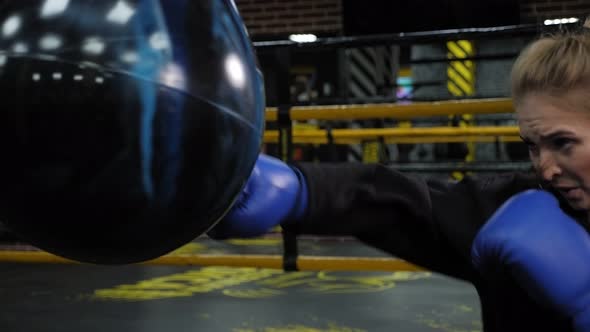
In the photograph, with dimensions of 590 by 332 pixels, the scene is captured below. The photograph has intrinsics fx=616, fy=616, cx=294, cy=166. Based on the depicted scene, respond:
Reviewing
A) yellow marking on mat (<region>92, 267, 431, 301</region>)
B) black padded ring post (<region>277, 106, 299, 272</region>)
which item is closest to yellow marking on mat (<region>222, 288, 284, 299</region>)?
yellow marking on mat (<region>92, 267, 431, 301</region>)

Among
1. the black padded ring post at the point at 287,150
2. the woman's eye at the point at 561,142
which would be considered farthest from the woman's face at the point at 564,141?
the black padded ring post at the point at 287,150

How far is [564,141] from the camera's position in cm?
82

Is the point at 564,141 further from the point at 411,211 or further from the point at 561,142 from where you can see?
the point at 411,211

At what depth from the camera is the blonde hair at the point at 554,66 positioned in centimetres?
80

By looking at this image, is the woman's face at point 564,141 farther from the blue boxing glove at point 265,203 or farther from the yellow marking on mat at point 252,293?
the yellow marking on mat at point 252,293

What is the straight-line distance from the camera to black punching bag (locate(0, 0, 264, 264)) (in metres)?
0.65

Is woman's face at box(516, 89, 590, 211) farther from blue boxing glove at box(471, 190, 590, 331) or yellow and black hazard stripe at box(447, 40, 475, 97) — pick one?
yellow and black hazard stripe at box(447, 40, 475, 97)

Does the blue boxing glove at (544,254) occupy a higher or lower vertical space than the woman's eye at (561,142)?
lower

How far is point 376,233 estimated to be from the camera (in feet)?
3.11

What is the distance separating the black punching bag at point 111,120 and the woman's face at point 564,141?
411 mm

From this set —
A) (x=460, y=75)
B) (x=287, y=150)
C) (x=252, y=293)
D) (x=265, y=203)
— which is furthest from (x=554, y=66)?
(x=460, y=75)

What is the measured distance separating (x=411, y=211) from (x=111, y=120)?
474 millimetres

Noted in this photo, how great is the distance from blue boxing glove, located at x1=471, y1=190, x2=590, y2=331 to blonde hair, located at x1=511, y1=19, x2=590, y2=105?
0.16 m

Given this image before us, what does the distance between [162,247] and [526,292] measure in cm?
48
